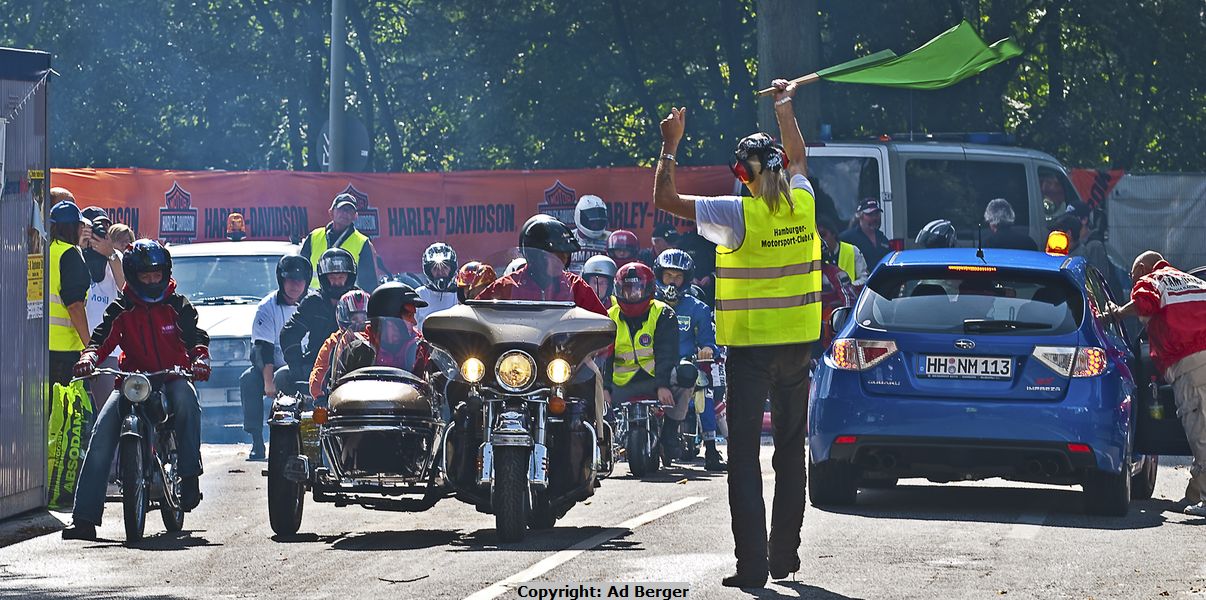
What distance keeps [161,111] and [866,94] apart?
617 inches

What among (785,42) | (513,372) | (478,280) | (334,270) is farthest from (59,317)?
(785,42)

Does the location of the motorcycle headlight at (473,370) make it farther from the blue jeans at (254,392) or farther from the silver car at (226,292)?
the silver car at (226,292)

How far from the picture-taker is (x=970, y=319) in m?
13.3

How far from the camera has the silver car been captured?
67.0 feet

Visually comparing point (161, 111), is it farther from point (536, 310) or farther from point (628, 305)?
point (536, 310)

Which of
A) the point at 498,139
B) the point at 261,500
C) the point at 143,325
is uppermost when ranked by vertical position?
the point at 498,139

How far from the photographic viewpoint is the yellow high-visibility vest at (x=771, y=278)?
32.4 ft

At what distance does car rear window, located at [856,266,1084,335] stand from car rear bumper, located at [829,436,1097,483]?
0.66 metres

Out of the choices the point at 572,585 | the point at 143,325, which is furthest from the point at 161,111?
the point at 572,585

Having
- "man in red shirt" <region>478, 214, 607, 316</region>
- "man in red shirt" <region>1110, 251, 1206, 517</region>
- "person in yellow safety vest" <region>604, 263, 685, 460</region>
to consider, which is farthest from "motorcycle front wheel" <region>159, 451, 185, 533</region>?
"man in red shirt" <region>1110, 251, 1206, 517</region>

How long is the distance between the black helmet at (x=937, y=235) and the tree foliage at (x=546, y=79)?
519cm

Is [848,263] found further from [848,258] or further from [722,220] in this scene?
[722,220]

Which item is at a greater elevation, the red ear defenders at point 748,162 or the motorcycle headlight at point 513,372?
the red ear defenders at point 748,162

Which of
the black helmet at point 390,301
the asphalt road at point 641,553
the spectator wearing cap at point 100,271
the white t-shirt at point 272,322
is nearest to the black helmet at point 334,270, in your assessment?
the white t-shirt at point 272,322
